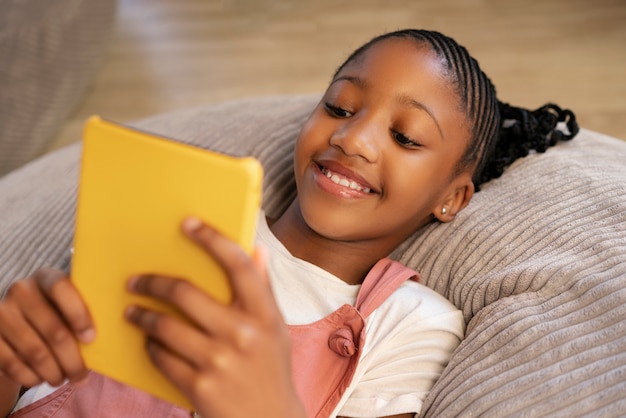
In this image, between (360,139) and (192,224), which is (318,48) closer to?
(360,139)

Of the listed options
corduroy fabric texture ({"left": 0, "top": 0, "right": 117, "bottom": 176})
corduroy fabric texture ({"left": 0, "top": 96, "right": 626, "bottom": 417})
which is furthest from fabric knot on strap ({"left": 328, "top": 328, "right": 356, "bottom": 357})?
corduroy fabric texture ({"left": 0, "top": 0, "right": 117, "bottom": 176})

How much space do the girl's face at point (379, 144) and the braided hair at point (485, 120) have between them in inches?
1.1

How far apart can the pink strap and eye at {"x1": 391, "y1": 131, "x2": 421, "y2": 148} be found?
191 millimetres

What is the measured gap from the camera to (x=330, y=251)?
3.48 ft

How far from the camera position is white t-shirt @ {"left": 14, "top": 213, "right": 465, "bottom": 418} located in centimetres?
92

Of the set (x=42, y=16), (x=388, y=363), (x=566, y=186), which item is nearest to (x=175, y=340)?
(x=388, y=363)

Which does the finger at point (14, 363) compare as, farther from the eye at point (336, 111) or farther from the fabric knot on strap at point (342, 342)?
the eye at point (336, 111)

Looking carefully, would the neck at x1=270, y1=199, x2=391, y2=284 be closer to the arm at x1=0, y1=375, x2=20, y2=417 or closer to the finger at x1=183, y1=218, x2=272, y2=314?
the arm at x1=0, y1=375, x2=20, y2=417

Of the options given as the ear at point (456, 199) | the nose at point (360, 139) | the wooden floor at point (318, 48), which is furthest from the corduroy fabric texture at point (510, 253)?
the wooden floor at point (318, 48)

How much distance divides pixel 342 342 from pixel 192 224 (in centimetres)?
46

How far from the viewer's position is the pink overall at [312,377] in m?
0.88

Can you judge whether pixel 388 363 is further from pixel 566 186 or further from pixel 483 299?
pixel 566 186

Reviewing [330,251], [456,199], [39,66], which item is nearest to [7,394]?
[330,251]

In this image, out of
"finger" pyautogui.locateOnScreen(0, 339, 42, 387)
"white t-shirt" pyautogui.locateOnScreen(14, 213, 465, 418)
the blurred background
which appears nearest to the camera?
"finger" pyautogui.locateOnScreen(0, 339, 42, 387)
